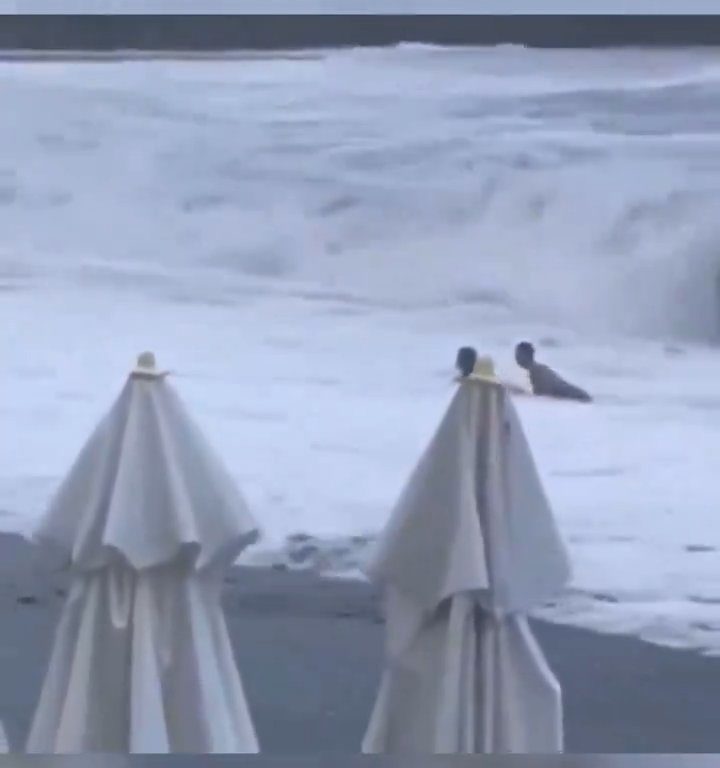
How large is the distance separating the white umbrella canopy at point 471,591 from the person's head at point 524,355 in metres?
0.08

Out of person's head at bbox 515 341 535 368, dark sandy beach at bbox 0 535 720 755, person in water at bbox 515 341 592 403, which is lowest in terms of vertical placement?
dark sandy beach at bbox 0 535 720 755

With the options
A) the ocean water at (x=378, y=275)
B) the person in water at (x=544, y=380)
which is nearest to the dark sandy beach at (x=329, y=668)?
the ocean water at (x=378, y=275)

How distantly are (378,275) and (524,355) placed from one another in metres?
0.25

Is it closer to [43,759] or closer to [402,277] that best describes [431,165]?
[402,277]

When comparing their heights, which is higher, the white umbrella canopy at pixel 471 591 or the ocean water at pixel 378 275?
the ocean water at pixel 378 275

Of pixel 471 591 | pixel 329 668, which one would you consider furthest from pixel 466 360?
pixel 329 668

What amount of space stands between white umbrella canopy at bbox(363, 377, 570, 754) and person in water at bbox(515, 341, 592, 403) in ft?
0.24

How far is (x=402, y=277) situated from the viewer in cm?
201

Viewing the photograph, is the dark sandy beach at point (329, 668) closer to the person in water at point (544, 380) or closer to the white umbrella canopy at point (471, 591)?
the white umbrella canopy at point (471, 591)

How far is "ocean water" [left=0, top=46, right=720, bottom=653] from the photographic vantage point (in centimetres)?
198

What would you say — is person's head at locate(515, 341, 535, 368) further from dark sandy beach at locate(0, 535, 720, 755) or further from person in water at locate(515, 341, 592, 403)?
dark sandy beach at locate(0, 535, 720, 755)

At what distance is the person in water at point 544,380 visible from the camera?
198 centimetres

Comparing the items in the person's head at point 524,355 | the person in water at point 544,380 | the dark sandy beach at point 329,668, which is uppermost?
the person's head at point 524,355

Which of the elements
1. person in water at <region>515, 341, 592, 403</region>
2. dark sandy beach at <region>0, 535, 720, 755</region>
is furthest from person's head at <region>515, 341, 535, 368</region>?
dark sandy beach at <region>0, 535, 720, 755</region>
